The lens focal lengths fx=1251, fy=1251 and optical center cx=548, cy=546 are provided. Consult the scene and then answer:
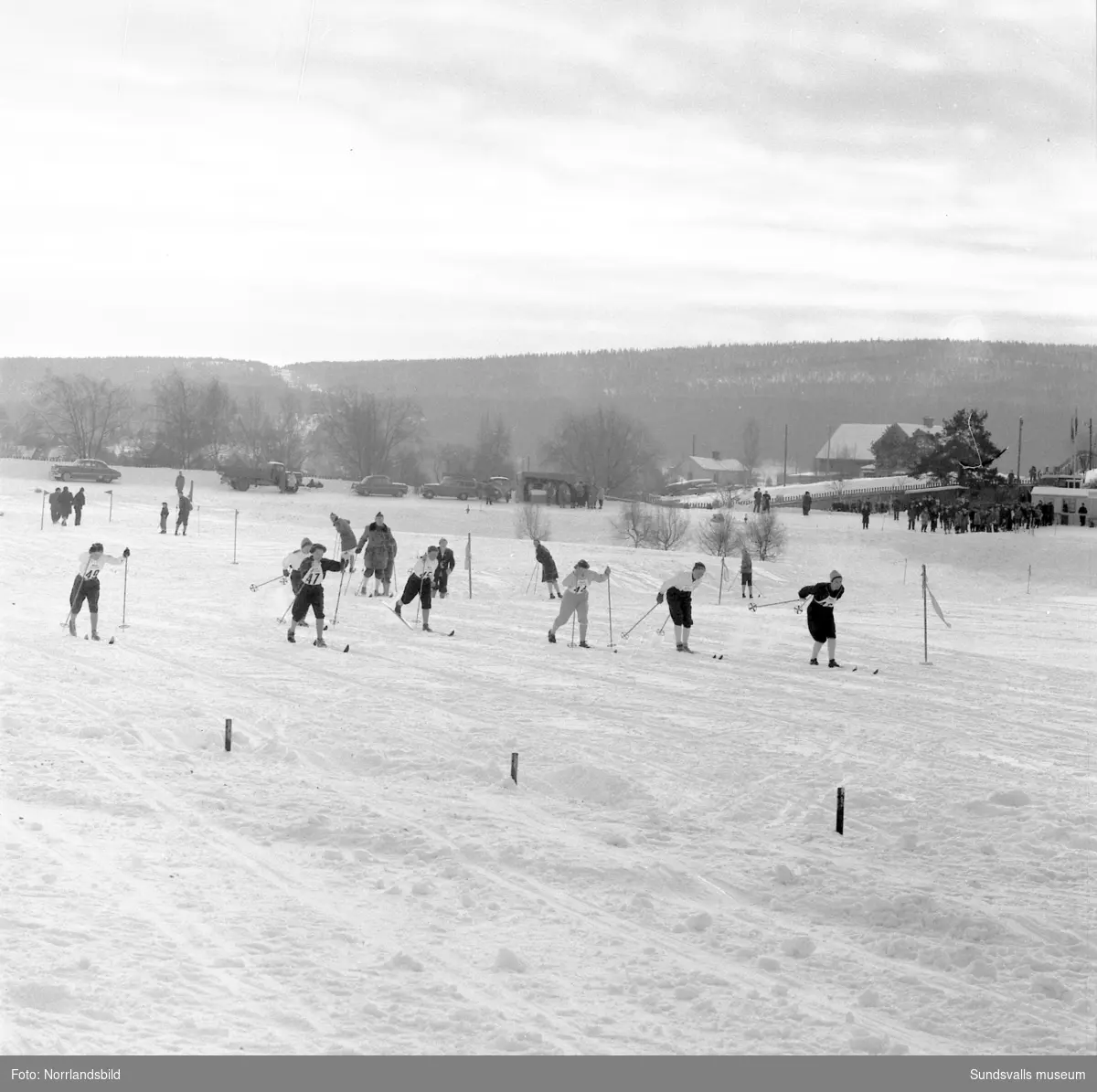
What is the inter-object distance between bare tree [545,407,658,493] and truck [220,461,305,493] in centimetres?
3856

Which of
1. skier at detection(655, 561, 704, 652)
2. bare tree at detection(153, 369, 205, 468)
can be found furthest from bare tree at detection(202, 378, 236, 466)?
skier at detection(655, 561, 704, 652)

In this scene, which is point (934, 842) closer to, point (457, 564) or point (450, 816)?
point (450, 816)

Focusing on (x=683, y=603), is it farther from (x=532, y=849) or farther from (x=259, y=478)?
(x=259, y=478)

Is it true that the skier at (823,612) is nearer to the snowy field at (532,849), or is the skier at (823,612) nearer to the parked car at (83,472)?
the snowy field at (532,849)

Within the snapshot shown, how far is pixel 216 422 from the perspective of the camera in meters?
95.2

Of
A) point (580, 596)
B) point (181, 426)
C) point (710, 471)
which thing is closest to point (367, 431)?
point (181, 426)

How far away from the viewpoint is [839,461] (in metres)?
123

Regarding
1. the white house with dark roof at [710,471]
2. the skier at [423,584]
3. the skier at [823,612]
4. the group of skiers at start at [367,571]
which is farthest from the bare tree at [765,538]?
the white house with dark roof at [710,471]

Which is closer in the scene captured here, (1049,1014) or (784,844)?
(1049,1014)

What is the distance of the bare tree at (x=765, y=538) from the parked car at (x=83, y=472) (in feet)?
102

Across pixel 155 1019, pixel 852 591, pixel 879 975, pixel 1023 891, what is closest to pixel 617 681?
pixel 1023 891

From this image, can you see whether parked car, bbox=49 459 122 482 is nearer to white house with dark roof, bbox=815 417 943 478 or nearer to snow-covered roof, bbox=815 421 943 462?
white house with dark roof, bbox=815 417 943 478

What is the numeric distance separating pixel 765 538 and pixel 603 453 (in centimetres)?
5897
